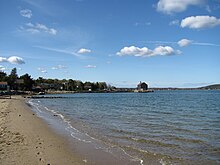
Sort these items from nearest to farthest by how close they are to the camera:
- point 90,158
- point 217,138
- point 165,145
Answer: point 90,158
point 165,145
point 217,138

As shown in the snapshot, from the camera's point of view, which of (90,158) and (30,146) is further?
(30,146)

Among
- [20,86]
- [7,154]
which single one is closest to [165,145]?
[7,154]

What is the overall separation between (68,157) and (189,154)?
18.5 ft

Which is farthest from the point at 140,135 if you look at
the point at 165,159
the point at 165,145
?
the point at 165,159

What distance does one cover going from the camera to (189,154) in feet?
39.6

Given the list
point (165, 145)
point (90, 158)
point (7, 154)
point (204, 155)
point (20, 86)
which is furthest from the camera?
point (20, 86)

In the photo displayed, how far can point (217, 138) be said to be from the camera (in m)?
16.2

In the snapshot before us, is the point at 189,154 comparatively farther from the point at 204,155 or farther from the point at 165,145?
the point at 165,145

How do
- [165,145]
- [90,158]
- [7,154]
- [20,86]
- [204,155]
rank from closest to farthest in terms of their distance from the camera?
[7,154] → [90,158] → [204,155] → [165,145] → [20,86]

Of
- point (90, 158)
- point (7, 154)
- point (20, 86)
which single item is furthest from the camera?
point (20, 86)

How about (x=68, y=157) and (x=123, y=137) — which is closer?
(x=68, y=157)

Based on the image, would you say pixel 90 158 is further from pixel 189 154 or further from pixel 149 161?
pixel 189 154

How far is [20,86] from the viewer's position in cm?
14675

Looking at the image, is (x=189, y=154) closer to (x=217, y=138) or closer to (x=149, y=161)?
(x=149, y=161)
